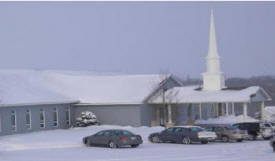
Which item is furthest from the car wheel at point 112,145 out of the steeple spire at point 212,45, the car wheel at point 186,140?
the steeple spire at point 212,45

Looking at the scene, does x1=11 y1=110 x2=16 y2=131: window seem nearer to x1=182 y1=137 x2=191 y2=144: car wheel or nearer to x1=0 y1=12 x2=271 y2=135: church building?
x1=0 y1=12 x2=271 y2=135: church building

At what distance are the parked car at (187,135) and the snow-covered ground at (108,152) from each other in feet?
2.21

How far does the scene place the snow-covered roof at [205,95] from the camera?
151 ft

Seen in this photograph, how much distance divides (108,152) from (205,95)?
20.5 m

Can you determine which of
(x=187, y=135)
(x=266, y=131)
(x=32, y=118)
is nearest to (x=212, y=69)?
(x=266, y=131)

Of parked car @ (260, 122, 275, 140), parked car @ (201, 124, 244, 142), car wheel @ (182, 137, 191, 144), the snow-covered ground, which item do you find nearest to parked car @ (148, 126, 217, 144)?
car wheel @ (182, 137, 191, 144)

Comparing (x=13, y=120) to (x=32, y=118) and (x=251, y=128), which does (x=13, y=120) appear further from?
(x=251, y=128)

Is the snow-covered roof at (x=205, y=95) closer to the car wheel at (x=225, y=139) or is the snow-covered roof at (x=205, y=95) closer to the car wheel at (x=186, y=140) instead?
the car wheel at (x=225, y=139)

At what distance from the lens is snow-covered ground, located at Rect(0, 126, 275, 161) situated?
25.3 metres

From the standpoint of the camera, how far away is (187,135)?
3381 cm

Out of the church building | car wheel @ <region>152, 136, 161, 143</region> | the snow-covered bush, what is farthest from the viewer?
the snow-covered bush

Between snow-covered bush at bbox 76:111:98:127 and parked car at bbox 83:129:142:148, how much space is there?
13339 mm

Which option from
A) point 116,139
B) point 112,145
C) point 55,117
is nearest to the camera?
point 116,139

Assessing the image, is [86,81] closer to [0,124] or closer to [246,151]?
[0,124]
